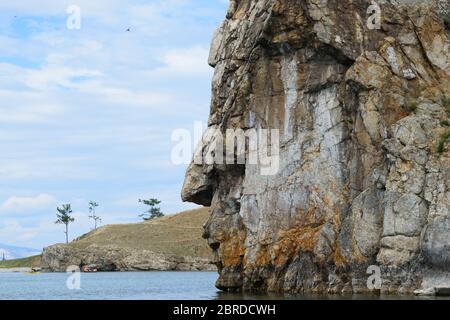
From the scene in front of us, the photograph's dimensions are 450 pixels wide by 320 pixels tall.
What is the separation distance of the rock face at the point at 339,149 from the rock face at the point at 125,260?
9064 centimetres

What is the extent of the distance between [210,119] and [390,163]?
22.6 m

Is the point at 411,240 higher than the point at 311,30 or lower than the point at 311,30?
lower

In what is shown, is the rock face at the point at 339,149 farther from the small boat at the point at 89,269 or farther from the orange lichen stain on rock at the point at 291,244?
the small boat at the point at 89,269

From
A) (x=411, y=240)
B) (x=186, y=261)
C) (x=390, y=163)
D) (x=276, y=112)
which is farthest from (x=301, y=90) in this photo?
(x=186, y=261)

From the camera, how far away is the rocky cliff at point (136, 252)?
169m

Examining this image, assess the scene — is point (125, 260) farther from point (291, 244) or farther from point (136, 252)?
point (291, 244)

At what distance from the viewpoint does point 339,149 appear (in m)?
70.9

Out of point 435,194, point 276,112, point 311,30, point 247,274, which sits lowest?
point 247,274

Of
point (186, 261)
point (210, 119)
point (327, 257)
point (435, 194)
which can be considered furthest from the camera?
point (186, 261)

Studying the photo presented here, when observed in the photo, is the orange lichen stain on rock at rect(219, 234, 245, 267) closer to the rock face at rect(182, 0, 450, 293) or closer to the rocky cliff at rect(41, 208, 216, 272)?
the rock face at rect(182, 0, 450, 293)

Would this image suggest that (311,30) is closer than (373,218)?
No

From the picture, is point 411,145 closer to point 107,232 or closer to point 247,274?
point 247,274

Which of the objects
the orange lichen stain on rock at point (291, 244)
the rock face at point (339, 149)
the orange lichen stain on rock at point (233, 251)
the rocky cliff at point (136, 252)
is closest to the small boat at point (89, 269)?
the rocky cliff at point (136, 252)

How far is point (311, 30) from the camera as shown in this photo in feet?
238
